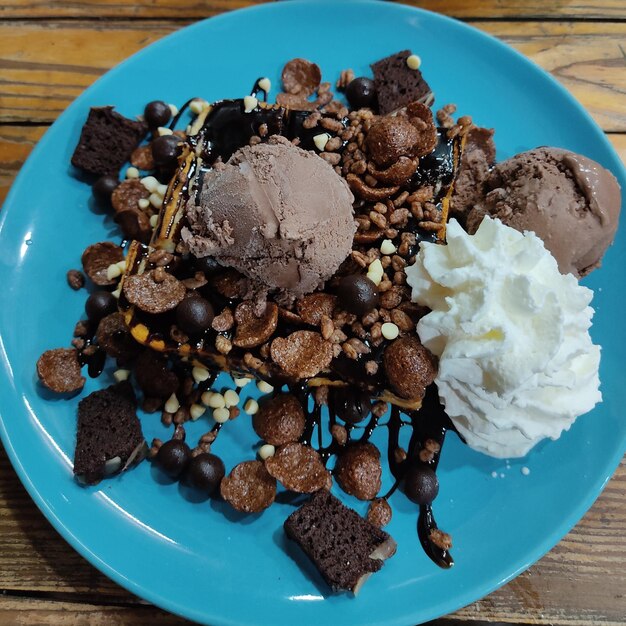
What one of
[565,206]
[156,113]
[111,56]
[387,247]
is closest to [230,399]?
[387,247]

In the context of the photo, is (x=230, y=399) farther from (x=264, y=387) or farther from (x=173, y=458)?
(x=173, y=458)

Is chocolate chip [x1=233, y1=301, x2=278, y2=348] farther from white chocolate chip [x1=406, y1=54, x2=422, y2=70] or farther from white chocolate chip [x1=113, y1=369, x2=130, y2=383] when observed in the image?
white chocolate chip [x1=406, y1=54, x2=422, y2=70]

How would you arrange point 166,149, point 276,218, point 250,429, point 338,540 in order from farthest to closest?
point 166,149 → point 250,429 → point 338,540 → point 276,218

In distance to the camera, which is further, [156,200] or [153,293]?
[156,200]

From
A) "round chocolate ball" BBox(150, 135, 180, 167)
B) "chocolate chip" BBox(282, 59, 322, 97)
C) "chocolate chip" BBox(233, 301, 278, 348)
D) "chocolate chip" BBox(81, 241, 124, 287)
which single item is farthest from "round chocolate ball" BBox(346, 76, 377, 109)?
"chocolate chip" BBox(81, 241, 124, 287)

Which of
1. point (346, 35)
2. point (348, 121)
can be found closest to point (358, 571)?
point (348, 121)

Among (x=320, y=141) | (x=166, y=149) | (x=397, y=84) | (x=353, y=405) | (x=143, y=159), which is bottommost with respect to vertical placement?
(x=353, y=405)

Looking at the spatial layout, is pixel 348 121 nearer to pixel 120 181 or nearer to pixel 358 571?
pixel 120 181
